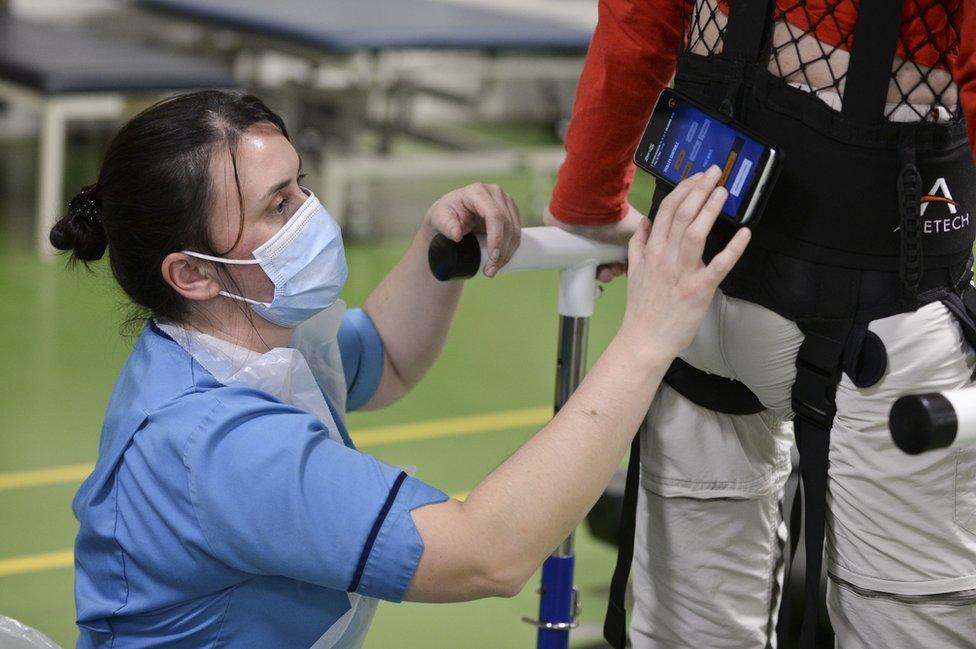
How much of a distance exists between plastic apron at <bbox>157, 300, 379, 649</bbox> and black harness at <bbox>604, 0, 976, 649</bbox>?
1.79 feet

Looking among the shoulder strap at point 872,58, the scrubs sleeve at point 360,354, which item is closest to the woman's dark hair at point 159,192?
the scrubs sleeve at point 360,354

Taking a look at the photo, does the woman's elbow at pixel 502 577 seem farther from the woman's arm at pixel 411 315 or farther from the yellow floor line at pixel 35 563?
the yellow floor line at pixel 35 563

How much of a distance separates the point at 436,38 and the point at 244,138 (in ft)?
12.6

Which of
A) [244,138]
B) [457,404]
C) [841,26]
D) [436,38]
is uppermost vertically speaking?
[436,38]

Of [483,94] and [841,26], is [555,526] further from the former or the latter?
[483,94]

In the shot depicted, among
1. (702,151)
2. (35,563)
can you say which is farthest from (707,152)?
(35,563)

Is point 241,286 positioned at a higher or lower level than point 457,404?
higher

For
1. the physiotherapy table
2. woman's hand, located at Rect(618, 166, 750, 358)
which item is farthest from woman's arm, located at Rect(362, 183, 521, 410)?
the physiotherapy table

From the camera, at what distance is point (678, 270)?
54.9 inches

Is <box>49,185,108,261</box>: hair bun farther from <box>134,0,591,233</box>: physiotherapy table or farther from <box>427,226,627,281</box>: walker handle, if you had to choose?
<box>134,0,591,233</box>: physiotherapy table

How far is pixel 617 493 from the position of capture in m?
2.72

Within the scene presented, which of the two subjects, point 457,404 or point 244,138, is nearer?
point 244,138

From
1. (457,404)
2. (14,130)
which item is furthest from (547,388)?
(14,130)

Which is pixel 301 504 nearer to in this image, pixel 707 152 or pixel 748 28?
pixel 707 152
